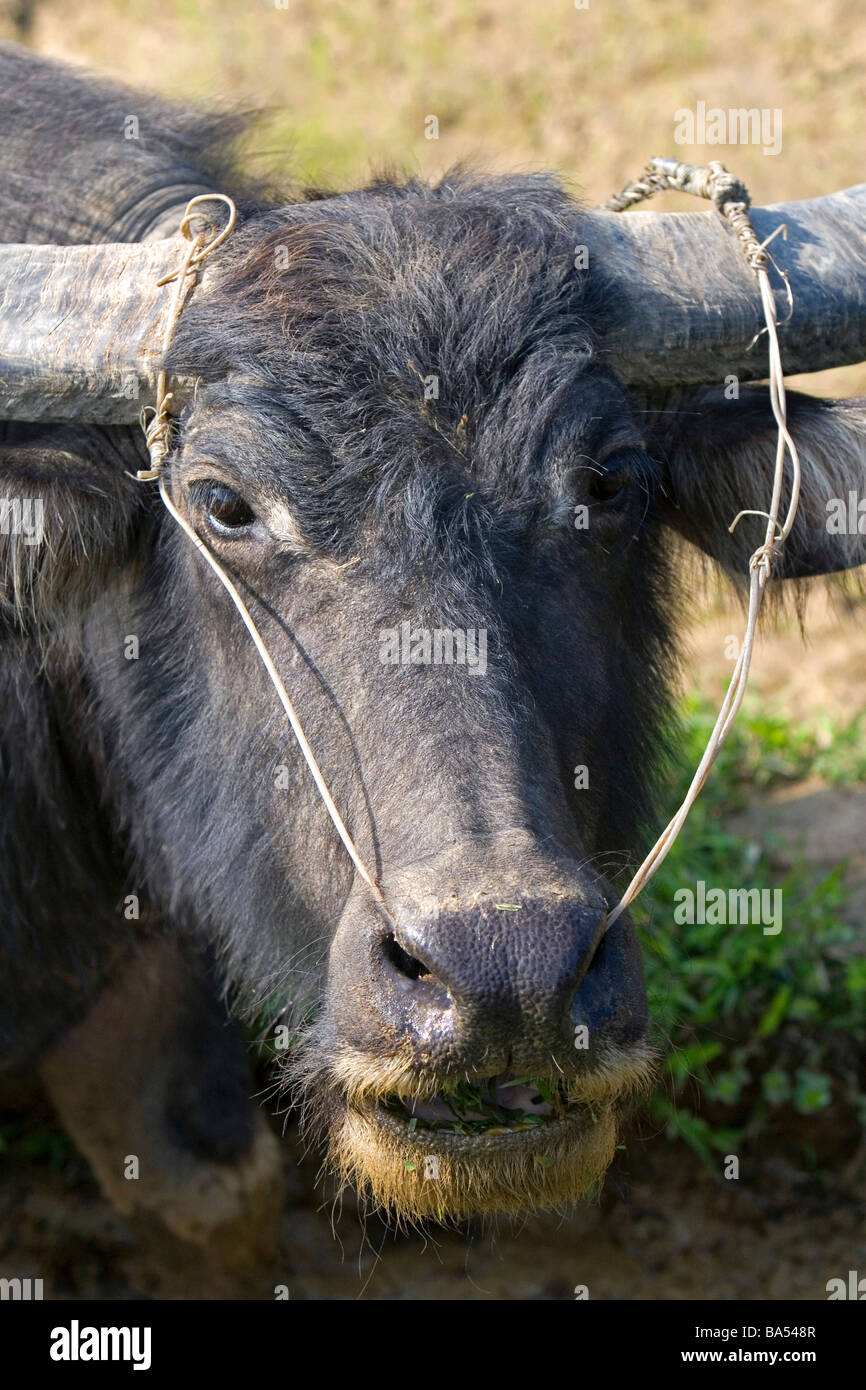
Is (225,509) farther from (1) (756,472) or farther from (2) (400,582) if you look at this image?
(1) (756,472)

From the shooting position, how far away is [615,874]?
296cm

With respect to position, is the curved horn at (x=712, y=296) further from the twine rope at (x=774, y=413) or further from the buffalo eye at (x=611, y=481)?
the buffalo eye at (x=611, y=481)

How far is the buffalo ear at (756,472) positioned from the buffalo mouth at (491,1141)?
1524 millimetres

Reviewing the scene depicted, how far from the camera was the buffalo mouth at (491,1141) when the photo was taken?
2.36 meters

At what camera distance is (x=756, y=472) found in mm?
3277

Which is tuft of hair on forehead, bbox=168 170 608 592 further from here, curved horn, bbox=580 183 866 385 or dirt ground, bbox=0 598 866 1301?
dirt ground, bbox=0 598 866 1301

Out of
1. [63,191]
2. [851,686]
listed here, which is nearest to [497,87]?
[851,686]

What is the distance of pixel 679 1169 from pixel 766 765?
1.68m

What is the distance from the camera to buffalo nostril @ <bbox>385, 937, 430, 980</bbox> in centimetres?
227

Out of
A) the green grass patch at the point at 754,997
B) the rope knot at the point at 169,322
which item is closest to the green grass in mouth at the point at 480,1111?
the rope knot at the point at 169,322

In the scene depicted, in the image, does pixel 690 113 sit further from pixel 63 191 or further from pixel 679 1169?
pixel 679 1169

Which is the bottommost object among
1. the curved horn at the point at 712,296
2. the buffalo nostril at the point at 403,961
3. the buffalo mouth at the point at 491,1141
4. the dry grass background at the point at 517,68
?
the buffalo mouth at the point at 491,1141

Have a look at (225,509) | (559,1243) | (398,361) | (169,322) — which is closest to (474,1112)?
(225,509)

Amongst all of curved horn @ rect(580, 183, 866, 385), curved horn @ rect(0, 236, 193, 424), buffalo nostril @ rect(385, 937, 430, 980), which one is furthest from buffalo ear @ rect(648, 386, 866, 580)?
buffalo nostril @ rect(385, 937, 430, 980)
